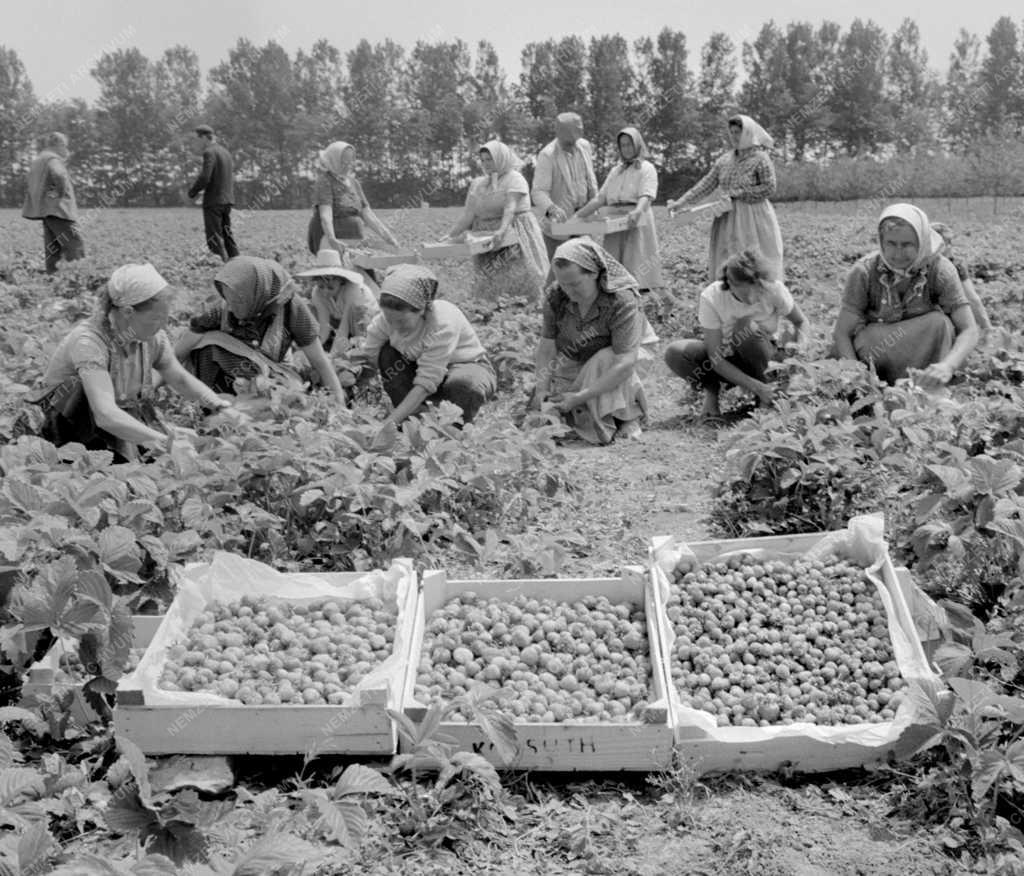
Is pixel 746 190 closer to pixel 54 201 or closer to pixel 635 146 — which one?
pixel 635 146

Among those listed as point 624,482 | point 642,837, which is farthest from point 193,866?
point 624,482

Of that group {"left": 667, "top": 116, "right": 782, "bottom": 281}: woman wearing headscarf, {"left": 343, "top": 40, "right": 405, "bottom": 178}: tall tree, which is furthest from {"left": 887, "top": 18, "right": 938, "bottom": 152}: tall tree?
{"left": 667, "top": 116, "right": 782, "bottom": 281}: woman wearing headscarf

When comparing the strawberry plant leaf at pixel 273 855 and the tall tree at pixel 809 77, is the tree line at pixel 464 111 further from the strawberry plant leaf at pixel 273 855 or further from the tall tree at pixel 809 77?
the strawberry plant leaf at pixel 273 855

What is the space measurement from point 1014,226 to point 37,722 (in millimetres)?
13994

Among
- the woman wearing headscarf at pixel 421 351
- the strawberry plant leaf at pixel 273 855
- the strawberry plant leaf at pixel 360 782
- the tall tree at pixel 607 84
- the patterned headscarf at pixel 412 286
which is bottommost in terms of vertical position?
the strawberry plant leaf at pixel 360 782

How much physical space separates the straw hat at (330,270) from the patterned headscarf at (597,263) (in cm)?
148

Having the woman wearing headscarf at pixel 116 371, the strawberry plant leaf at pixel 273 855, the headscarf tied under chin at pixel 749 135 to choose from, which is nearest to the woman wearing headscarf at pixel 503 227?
the headscarf tied under chin at pixel 749 135

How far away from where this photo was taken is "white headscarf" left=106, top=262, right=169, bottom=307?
4039 mm

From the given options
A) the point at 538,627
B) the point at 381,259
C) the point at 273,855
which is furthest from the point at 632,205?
the point at 273,855

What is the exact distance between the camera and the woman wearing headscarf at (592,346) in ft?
18.0

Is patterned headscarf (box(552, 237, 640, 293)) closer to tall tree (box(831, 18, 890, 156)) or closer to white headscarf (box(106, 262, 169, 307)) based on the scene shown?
white headscarf (box(106, 262, 169, 307))

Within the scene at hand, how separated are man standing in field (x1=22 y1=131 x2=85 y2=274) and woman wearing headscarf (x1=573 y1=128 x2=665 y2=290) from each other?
5287 mm

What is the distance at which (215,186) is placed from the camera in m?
11.1

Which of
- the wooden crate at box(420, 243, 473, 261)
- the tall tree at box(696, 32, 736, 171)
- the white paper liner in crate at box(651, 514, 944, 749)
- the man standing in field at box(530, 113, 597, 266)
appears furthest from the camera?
the tall tree at box(696, 32, 736, 171)
